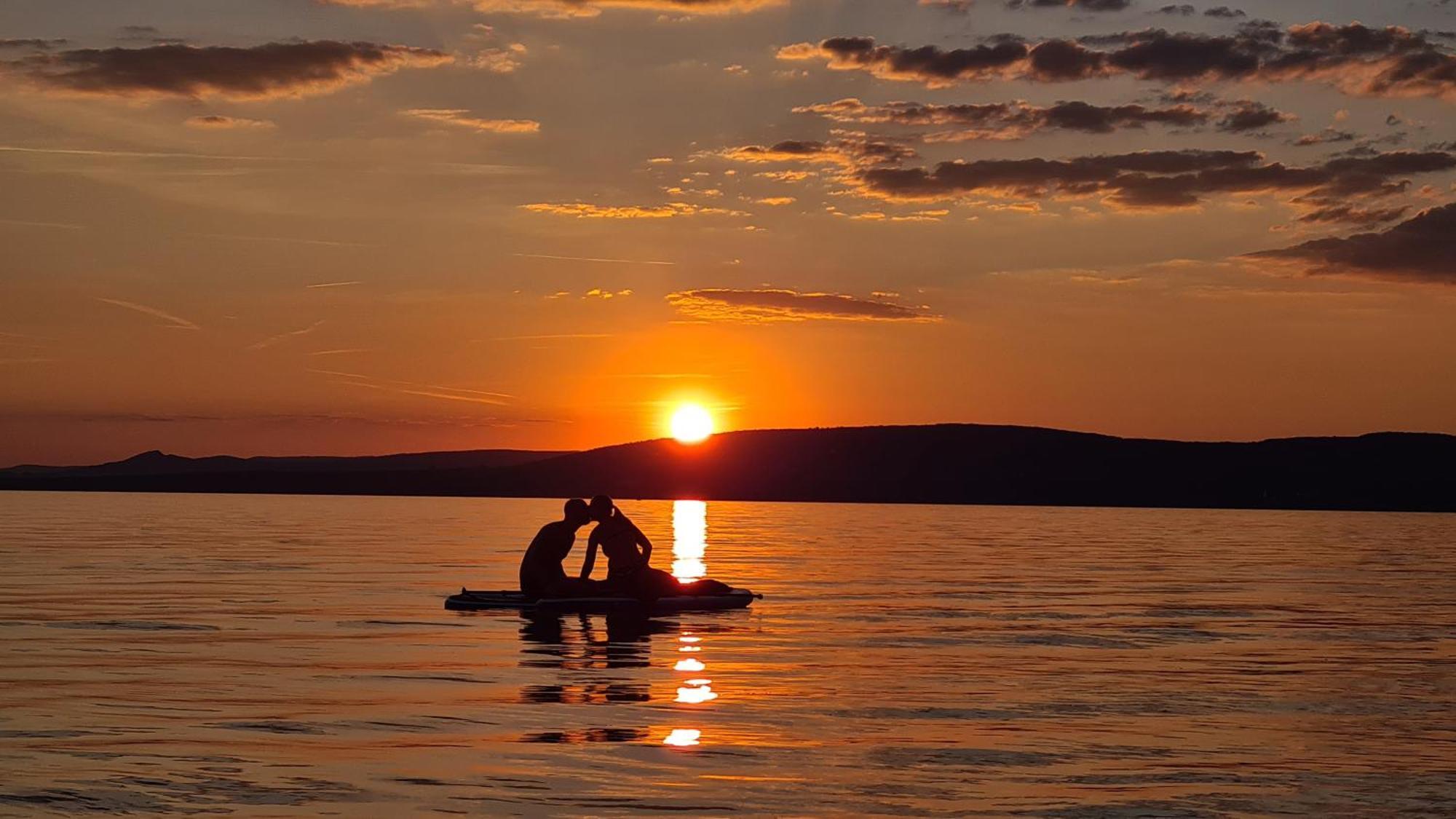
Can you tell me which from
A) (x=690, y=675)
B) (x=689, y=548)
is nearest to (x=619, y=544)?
(x=690, y=675)

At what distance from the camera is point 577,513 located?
31078mm

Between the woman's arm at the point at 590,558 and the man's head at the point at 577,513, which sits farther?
the woman's arm at the point at 590,558

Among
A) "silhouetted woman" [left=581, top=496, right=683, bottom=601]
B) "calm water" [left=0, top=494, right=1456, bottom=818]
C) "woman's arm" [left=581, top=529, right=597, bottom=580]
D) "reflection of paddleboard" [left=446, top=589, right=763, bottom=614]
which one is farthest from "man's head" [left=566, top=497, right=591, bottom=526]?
"reflection of paddleboard" [left=446, top=589, right=763, bottom=614]

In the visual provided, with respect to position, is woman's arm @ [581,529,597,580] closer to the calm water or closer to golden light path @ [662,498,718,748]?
the calm water

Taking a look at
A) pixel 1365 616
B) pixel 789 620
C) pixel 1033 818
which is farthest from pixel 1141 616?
pixel 1033 818

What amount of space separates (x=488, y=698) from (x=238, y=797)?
6.67 metres

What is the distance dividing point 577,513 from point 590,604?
322 cm

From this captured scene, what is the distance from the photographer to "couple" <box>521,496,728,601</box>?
33625 millimetres

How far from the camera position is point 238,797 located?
14.2m

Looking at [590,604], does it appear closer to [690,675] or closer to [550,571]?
[550,571]

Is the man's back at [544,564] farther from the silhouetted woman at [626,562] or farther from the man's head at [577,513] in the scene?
the man's head at [577,513]

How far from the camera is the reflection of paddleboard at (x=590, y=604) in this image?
33.4 metres

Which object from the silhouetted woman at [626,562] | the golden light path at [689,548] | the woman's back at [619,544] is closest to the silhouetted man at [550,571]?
the silhouetted woman at [626,562]

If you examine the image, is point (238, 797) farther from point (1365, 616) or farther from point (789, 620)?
point (1365, 616)
